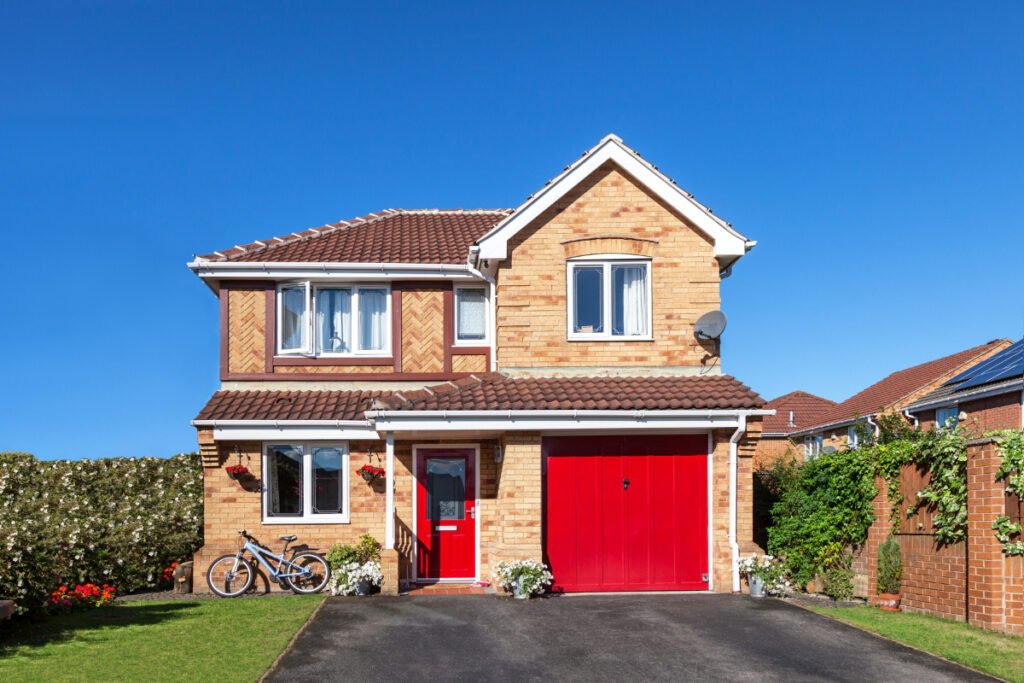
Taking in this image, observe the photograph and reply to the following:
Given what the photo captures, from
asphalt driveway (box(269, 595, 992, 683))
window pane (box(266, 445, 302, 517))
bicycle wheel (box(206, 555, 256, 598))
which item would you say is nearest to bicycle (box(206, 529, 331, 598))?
bicycle wheel (box(206, 555, 256, 598))

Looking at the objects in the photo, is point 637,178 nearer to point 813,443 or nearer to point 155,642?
point 155,642

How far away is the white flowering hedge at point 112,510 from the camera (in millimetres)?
18188

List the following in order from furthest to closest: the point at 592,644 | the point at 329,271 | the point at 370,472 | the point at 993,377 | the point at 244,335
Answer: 1. the point at 993,377
2. the point at 244,335
3. the point at 329,271
4. the point at 370,472
5. the point at 592,644

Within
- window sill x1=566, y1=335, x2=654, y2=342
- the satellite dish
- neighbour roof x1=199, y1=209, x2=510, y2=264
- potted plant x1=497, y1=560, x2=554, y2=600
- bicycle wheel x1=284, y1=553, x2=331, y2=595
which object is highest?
neighbour roof x1=199, y1=209, x2=510, y2=264

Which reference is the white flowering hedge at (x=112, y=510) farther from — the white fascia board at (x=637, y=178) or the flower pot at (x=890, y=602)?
the flower pot at (x=890, y=602)

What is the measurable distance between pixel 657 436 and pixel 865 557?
385 cm

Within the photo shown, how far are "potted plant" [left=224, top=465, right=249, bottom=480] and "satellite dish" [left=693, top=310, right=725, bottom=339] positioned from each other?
872 cm

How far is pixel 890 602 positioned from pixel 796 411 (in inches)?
1263

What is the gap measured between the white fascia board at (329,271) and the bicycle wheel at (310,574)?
5455 mm

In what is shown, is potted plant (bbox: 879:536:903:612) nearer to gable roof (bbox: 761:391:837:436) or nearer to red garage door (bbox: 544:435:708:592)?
red garage door (bbox: 544:435:708:592)

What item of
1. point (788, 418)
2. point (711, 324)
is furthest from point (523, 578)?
point (788, 418)

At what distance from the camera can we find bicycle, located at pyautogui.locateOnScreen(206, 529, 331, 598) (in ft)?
57.4

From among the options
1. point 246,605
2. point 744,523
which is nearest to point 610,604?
point 744,523

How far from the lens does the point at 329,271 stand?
19.4 m
